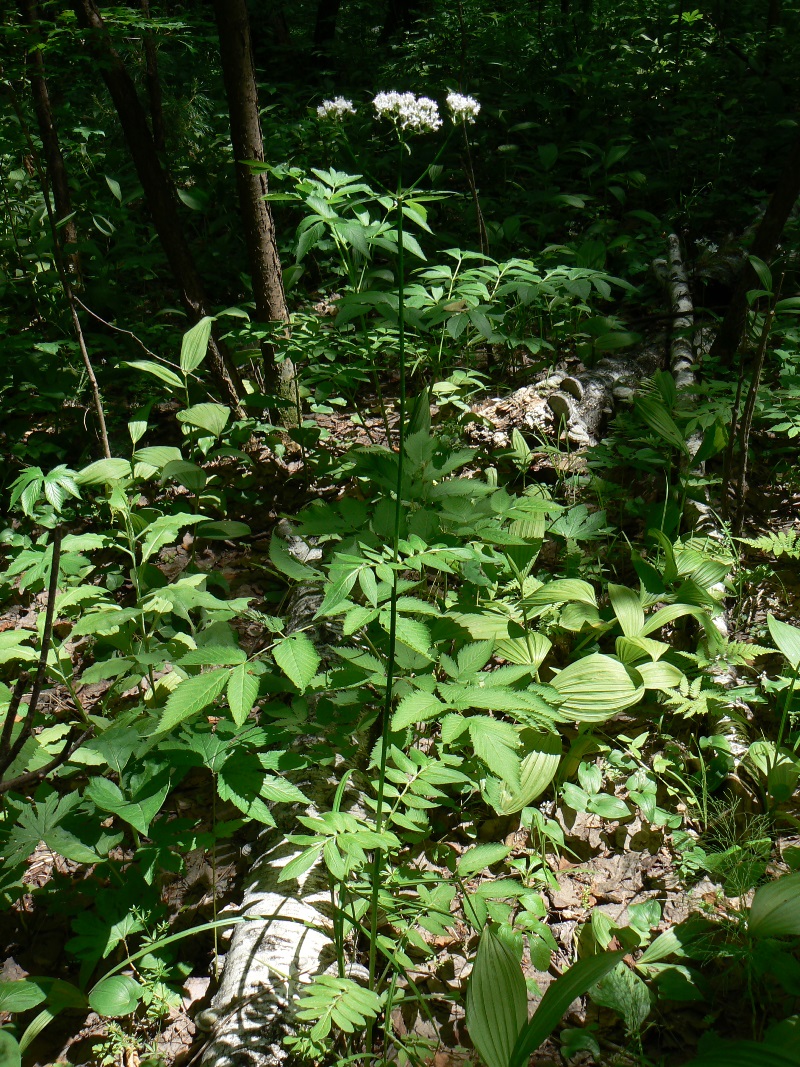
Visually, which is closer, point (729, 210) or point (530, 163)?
point (729, 210)

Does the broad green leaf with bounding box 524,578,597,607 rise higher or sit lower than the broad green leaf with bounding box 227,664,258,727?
lower

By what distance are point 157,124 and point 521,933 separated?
16.5ft

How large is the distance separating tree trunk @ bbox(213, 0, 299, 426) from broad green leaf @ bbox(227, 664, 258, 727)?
7.81ft

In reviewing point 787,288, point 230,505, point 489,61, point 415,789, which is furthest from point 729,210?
point 415,789

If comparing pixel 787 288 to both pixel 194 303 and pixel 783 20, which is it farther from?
pixel 783 20

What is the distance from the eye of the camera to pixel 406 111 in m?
1.63

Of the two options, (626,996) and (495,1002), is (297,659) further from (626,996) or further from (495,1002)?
(626,996)

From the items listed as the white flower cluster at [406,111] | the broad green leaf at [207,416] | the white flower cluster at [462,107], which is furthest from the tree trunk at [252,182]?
the white flower cluster at [406,111]

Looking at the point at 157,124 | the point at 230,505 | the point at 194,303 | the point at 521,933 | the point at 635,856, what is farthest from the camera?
the point at 157,124

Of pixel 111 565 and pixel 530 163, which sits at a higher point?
pixel 530 163

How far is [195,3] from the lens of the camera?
31.5ft

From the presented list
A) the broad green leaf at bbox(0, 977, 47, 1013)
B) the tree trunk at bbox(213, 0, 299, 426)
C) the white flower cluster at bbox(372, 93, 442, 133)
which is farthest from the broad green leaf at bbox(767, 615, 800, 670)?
the tree trunk at bbox(213, 0, 299, 426)

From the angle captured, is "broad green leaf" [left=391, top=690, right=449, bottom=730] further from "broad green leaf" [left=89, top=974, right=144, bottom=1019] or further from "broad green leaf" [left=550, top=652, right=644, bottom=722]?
"broad green leaf" [left=89, top=974, right=144, bottom=1019]

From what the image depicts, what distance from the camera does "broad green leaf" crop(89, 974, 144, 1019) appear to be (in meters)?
1.51
